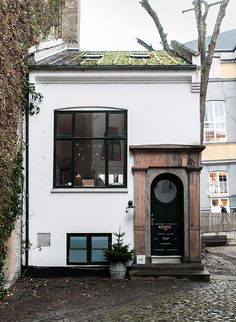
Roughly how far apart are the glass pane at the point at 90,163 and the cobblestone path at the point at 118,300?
2.62m

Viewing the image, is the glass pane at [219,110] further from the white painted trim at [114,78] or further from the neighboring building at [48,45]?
the white painted trim at [114,78]

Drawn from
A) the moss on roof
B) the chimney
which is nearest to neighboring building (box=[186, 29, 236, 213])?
the chimney

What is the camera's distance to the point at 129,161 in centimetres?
1380

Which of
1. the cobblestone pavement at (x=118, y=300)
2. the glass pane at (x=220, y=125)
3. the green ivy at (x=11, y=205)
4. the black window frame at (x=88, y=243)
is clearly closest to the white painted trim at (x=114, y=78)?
the green ivy at (x=11, y=205)

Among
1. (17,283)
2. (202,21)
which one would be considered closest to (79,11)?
(202,21)

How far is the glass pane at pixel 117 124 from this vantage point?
13.9 meters

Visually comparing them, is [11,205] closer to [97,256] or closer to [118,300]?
[97,256]

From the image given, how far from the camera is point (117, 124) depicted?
13.9 metres

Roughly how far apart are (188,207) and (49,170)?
3.92 m

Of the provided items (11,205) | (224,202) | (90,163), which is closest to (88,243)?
(90,163)

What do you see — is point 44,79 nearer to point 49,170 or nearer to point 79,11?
point 49,170

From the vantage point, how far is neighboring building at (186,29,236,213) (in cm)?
3153

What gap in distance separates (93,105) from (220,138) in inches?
771

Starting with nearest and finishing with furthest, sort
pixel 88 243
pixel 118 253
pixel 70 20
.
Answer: pixel 118 253 → pixel 88 243 → pixel 70 20
